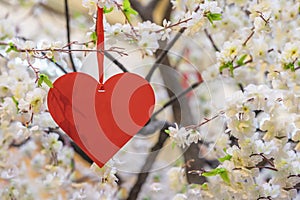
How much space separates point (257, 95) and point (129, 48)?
23 centimetres

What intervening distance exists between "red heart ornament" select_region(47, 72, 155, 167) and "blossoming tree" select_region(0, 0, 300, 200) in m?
0.04

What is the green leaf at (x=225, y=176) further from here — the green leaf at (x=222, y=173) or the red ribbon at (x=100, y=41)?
the red ribbon at (x=100, y=41)

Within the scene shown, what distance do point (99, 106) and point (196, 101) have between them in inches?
9.3

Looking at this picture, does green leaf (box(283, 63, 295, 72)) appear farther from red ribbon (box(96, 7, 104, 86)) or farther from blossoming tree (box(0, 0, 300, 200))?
red ribbon (box(96, 7, 104, 86))

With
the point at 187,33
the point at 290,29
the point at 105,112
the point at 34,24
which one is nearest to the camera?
the point at 105,112

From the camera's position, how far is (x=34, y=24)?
5.49ft

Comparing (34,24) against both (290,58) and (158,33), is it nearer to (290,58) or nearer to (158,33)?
(158,33)

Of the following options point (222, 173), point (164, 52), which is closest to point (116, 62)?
point (164, 52)

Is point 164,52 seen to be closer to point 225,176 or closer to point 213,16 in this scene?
point 213,16

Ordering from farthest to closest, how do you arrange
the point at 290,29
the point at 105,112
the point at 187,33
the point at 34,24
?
1. the point at 34,24
2. the point at 290,29
3. the point at 187,33
4. the point at 105,112

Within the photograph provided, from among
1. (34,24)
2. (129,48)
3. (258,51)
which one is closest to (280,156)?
(258,51)

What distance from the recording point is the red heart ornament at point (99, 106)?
2.21 feet

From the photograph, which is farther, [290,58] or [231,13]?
[231,13]

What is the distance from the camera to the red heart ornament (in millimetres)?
674
